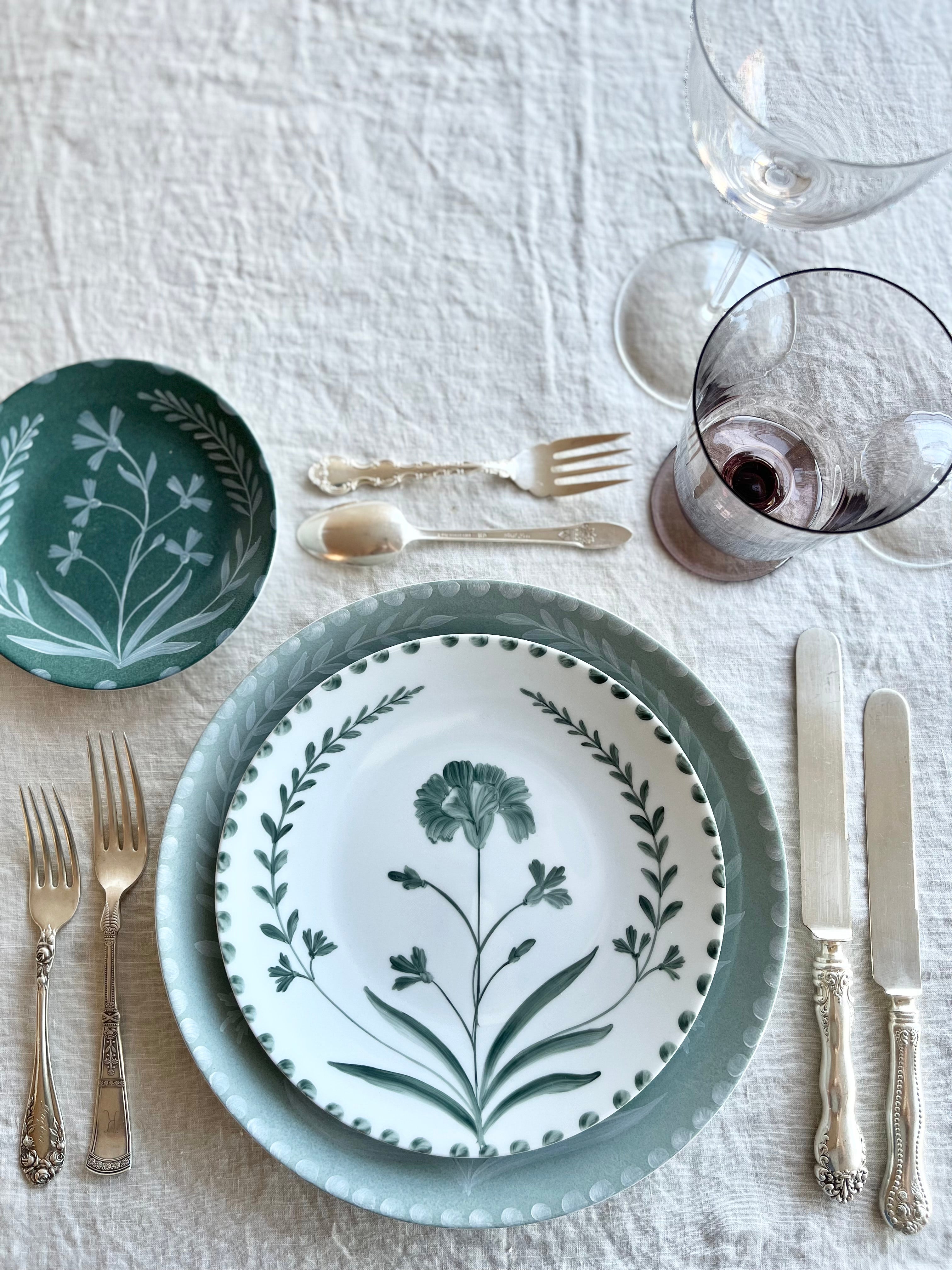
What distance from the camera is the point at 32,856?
0.56m

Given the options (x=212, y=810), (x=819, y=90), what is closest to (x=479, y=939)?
(x=212, y=810)

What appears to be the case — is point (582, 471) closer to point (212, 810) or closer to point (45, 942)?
point (212, 810)

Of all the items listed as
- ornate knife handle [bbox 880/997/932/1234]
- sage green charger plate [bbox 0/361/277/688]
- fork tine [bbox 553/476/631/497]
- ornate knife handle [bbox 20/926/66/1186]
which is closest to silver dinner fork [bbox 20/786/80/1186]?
ornate knife handle [bbox 20/926/66/1186]

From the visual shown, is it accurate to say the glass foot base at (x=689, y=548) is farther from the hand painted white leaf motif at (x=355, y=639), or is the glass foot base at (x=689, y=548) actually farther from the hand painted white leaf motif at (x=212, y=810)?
the hand painted white leaf motif at (x=212, y=810)

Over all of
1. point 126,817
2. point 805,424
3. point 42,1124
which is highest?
point 805,424

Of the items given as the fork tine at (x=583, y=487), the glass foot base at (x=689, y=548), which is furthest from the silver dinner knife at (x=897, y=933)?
the fork tine at (x=583, y=487)

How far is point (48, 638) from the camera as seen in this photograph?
0.57 m

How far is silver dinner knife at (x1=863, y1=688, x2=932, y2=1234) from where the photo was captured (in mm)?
520

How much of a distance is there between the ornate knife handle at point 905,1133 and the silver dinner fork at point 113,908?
0.45 metres

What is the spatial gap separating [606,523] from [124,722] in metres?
0.35

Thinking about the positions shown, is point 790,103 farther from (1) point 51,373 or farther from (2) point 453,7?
(1) point 51,373

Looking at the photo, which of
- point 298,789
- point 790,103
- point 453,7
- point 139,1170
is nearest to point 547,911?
point 298,789

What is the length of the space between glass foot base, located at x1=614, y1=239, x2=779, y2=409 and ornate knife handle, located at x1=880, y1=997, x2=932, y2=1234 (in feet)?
1.41

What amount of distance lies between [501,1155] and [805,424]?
483 mm
